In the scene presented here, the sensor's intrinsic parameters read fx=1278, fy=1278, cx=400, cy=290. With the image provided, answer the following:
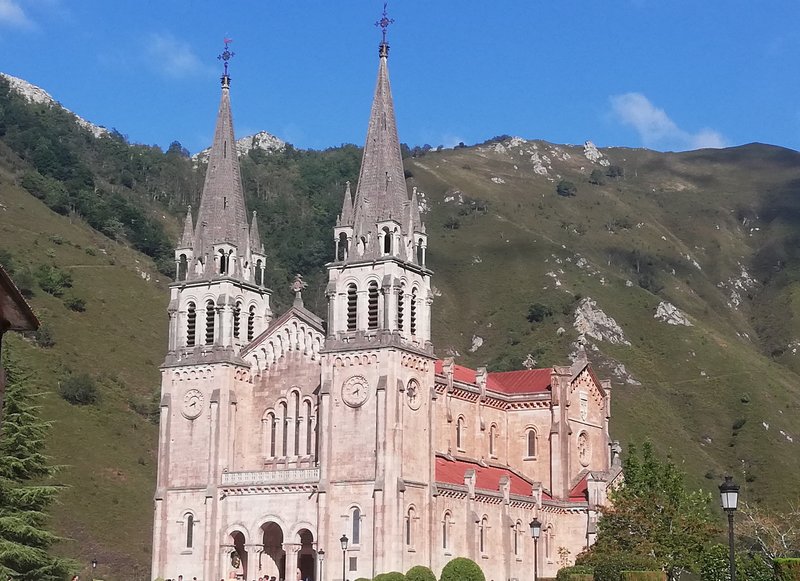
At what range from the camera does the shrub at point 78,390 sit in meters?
103

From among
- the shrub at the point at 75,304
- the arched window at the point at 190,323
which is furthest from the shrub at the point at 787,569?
the shrub at the point at 75,304

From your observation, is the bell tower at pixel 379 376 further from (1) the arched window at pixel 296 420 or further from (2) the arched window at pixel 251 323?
(2) the arched window at pixel 251 323

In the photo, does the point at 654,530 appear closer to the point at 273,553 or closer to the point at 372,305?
the point at 372,305

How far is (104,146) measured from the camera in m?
198

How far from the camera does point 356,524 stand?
6278 centimetres

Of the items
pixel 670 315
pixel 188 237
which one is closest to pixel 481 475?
pixel 188 237

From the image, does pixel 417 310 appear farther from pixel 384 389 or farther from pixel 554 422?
pixel 554 422

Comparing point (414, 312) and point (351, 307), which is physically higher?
point (351, 307)

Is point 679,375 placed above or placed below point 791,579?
above

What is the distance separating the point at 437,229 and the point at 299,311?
11169 centimetres

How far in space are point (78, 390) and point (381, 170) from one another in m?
45.8

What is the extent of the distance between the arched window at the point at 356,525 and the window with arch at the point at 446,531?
4.90m

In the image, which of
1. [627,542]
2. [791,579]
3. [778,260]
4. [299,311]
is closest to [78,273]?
[299,311]

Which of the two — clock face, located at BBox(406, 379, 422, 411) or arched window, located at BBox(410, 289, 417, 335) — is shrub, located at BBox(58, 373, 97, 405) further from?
clock face, located at BBox(406, 379, 422, 411)
